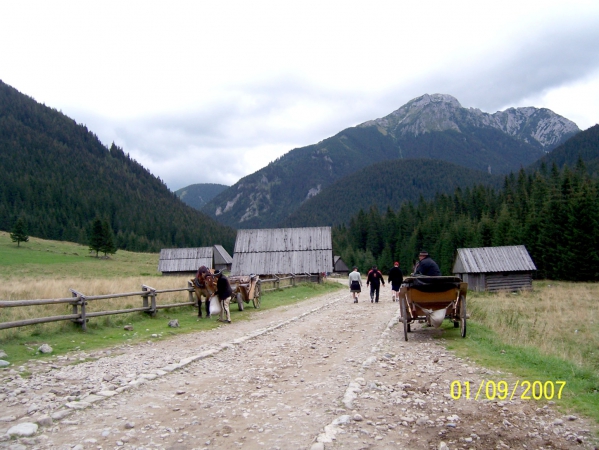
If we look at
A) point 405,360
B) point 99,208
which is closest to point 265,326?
point 405,360

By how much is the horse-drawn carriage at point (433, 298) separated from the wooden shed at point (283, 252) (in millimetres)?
34133

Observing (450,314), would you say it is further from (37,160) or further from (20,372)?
(37,160)

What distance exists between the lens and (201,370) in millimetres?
8766

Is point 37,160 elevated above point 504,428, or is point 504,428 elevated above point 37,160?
point 37,160

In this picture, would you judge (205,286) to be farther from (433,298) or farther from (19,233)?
(19,233)

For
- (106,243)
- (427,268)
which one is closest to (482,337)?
(427,268)

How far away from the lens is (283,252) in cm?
4734

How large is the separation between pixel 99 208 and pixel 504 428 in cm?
17729

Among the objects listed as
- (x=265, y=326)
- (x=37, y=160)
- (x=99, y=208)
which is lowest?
(x=265, y=326)

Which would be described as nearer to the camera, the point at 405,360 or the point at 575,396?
the point at 575,396

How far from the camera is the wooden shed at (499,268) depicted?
150 ft

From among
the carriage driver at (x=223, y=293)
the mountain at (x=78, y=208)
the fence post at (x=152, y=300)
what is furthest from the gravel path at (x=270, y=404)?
the mountain at (x=78, y=208)
